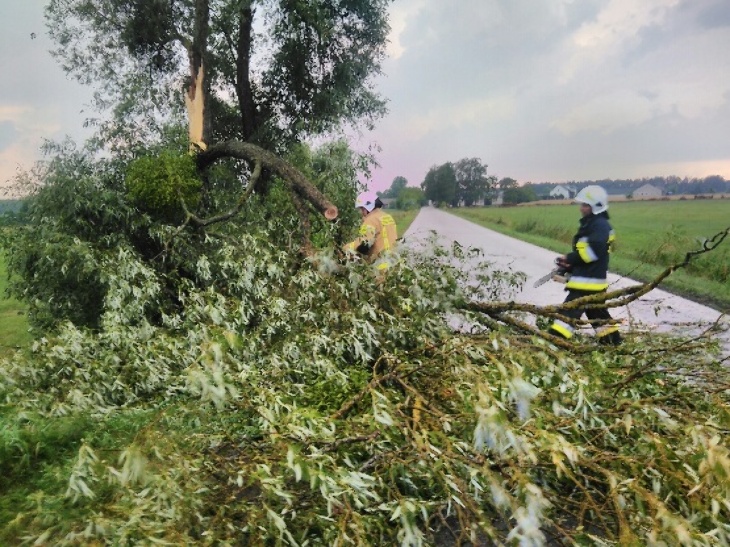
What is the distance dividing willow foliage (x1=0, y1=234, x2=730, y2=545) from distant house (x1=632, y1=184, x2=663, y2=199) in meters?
11.8

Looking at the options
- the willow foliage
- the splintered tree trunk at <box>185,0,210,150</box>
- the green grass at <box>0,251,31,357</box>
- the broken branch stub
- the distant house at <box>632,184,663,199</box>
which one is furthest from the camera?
the distant house at <box>632,184,663,199</box>

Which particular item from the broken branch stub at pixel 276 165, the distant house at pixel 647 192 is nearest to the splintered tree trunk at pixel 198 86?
the broken branch stub at pixel 276 165

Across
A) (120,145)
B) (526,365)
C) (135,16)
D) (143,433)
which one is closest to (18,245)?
(120,145)

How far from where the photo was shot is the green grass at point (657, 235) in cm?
583

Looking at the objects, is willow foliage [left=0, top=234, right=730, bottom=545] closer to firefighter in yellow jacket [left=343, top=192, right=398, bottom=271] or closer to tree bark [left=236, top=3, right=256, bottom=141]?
firefighter in yellow jacket [left=343, top=192, right=398, bottom=271]

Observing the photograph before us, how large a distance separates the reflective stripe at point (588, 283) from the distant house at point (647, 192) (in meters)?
10.4

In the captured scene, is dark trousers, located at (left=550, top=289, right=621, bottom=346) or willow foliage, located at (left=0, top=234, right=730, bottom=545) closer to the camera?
willow foliage, located at (left=0, top=234, right=730, bottom=545)

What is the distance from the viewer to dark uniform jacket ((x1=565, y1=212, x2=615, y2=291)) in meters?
5.18

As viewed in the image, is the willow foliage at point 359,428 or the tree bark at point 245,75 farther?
the tree bark at point 245,75

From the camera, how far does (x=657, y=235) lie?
25.7 ft

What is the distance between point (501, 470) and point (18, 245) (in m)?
6.66

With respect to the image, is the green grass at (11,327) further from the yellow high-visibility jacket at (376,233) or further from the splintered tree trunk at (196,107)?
the yellow high-visibility jacket at (376,233)

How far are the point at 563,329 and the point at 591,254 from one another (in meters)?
0.92

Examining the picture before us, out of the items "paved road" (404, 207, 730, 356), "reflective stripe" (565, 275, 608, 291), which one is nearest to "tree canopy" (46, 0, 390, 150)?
"paved road" (404, 207, 730, 356)
